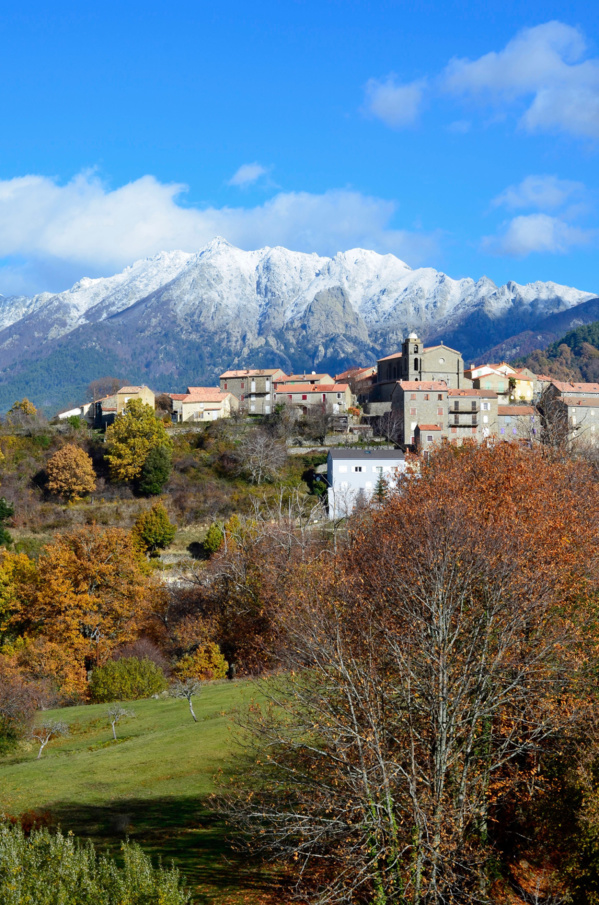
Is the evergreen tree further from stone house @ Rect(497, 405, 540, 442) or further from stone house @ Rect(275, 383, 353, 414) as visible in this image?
stone house @ Rect(497, 405, 540, 442)

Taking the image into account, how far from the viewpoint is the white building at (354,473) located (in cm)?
6556

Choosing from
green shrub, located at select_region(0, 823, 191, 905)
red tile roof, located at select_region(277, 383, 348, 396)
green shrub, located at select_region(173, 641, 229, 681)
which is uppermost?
red tile roof, located at select_region(277, 383, 348, 396)

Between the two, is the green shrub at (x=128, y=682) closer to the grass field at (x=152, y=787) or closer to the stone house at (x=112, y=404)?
the grass field at (x=152, y=787)

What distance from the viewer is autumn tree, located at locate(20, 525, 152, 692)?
4147 centimetres

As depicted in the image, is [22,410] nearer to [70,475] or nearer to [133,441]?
[133,441]

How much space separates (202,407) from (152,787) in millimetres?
66258

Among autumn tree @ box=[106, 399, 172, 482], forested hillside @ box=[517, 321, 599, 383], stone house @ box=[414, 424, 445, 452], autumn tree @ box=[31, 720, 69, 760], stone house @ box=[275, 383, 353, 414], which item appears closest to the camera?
autumn tree @ box=[31, 720, 69, 760]

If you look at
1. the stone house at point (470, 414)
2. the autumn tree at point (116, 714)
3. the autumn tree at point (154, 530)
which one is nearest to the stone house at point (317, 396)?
the stone house at point (470, 414)

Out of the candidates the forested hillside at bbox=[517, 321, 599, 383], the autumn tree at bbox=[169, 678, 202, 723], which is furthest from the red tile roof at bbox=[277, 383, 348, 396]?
the forested hillside at bbox=[517, 321, 599, 383]

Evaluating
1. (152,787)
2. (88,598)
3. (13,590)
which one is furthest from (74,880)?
(13,590)

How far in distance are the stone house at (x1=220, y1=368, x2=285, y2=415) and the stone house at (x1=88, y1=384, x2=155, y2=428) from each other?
33.2 ft

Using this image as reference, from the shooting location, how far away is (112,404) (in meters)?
Answer: 84.7

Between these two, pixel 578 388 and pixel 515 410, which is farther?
pixel 578 388

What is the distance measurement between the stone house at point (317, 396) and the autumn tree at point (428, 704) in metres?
63.7
